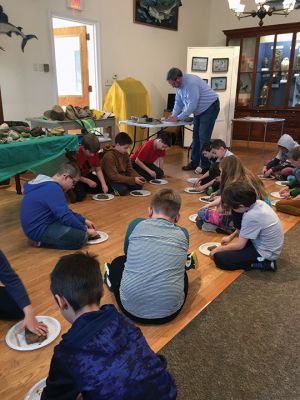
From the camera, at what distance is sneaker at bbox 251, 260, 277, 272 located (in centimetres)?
211

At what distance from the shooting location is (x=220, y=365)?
1.39 meters

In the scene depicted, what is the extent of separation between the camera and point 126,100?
5.30 metres

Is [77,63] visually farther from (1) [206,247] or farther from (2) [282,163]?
(1) [206,247]

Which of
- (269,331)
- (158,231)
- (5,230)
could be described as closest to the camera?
(158,231)

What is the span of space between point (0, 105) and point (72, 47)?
203cm

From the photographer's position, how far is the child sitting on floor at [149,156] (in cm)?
390

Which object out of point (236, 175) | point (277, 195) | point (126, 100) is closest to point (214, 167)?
point (277, 195)

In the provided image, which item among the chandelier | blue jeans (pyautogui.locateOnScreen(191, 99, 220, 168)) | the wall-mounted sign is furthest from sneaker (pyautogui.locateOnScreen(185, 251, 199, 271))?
the wall-mounted sign

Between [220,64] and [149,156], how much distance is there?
110 inches

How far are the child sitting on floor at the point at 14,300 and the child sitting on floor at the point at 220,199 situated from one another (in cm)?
129

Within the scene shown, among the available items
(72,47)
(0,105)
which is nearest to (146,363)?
(0,105)

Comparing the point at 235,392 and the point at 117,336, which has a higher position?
the point at 117,336

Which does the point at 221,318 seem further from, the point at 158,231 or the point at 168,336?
the point at 158,231

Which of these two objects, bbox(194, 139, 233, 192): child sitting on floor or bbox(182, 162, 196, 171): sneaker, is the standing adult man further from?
bbox(194, 139, 233, 192): child sitting on floor
